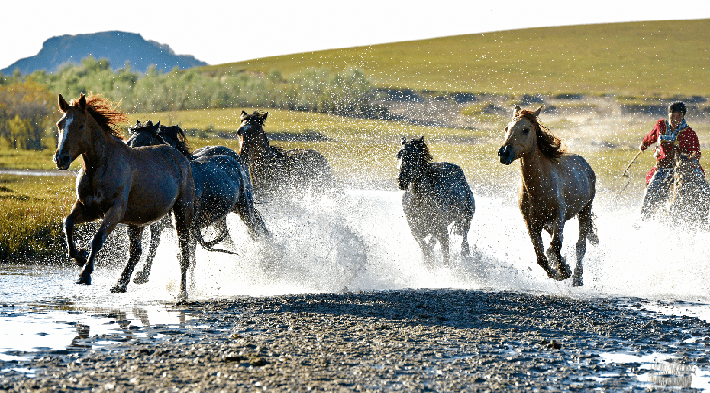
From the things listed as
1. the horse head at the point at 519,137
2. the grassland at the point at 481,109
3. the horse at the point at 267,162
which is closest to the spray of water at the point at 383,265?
the horse at the point at 267,162

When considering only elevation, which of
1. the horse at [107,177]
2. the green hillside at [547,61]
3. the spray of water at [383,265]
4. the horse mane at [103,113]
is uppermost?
the green hillside at [547,61]

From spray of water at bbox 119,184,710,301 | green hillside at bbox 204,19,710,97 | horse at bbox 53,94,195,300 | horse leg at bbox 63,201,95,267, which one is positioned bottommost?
spray of water at bbox 119,184,710,301

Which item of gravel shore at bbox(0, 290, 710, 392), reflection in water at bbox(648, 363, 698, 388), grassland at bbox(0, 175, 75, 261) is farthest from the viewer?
grassland at bbox(0, 175, 75, 261)

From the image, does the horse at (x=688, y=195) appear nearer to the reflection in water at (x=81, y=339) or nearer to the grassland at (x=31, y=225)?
the reflection in water at (x=81, y=339)

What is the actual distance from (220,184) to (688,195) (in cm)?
739

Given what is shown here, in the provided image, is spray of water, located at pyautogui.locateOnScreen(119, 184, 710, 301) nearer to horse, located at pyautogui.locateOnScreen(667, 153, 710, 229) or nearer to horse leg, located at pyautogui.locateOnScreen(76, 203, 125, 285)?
Result: horse, located at pyautogui.locateOnScreen(667, 153, 710, 229)

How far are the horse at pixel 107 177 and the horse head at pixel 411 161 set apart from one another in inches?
143

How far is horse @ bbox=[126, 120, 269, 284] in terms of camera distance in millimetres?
10227

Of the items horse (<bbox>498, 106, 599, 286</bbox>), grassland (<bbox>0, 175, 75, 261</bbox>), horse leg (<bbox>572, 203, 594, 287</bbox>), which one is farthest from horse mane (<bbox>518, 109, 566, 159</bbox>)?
grassland (<bbox>0, 175, 75, 261</bbox>)

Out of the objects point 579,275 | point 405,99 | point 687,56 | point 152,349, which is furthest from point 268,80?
point 152,349

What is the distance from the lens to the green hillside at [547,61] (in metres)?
74.3

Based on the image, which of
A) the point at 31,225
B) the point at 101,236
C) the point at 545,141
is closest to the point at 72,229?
the point at 101,236

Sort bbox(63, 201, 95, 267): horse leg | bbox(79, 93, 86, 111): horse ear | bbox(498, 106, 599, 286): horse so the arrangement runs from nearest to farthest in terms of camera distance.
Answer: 1. bbox(63, 201, 95, 267): horse leg
2. bbox(79, 93, 86, 111): horse ear
3. bbox(498, 106, 599, 286): horse

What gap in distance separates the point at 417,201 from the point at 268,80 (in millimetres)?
49123
